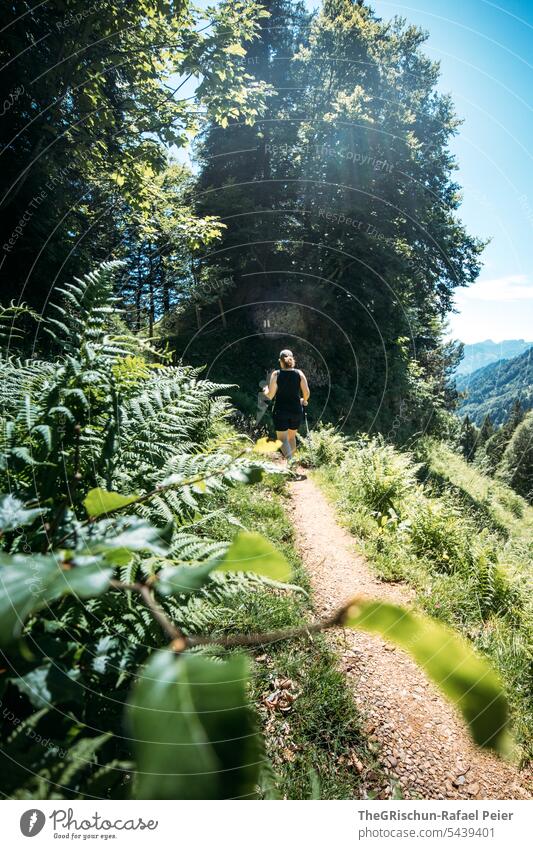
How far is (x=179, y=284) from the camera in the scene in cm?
1120

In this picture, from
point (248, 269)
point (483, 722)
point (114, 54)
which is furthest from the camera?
point (248, 269)

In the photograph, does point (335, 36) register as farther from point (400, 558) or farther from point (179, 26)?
point (400, 558)

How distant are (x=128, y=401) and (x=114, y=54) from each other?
17.7 feet

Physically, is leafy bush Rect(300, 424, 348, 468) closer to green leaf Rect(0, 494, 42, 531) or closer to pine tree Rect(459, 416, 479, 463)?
green leaf Rect(0, 494, 42, 531)

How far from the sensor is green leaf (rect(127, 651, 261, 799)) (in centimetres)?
35

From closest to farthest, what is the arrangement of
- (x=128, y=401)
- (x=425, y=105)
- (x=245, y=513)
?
(x=128, y=401)
(x=245, y=513)
(x=425, y=105)

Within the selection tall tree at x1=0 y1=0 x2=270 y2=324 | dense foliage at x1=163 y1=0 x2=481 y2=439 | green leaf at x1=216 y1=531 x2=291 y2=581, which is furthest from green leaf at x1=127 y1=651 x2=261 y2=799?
Answer: dense foliage at x1=163 y1=0 x2=481 y2=439

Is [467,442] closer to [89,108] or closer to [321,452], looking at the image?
[321,452]

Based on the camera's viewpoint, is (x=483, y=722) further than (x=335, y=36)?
No

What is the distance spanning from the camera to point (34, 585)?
0.51 metres

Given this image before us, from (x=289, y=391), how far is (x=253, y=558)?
23.3 ft

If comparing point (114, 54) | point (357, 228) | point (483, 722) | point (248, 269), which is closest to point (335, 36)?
point (357, 228)

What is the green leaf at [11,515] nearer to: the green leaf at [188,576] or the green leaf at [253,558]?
the green leaf at [188,576]

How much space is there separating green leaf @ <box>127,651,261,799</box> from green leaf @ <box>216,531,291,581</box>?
0.11 m
